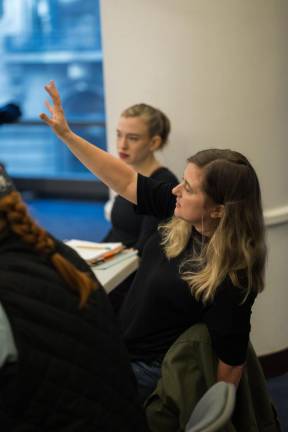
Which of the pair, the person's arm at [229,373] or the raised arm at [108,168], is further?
the raised arm at [108,168]

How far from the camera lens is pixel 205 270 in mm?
1799

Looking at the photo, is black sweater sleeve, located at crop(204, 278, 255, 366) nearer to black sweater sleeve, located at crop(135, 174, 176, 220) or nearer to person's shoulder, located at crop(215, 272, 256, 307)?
person's shoulder, located at crop(215, 272, 256, 307)


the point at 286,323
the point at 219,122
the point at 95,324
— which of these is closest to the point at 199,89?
the point at 219,122

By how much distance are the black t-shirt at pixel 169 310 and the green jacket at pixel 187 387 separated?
5 centimetres

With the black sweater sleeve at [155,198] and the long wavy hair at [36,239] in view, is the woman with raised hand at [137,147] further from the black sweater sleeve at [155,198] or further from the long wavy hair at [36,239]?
the long wavy hair at [36,239]

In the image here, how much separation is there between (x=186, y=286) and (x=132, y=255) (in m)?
0.90

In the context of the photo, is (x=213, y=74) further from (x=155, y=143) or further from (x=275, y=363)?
(x=275, y=363)

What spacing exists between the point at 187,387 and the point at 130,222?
4.21 feet

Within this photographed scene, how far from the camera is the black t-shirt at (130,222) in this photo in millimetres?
2762

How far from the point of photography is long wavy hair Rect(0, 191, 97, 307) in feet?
3.90

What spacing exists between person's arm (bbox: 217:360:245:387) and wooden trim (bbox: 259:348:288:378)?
1.44 meters

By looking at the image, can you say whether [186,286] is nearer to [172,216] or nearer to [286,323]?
[172,216]

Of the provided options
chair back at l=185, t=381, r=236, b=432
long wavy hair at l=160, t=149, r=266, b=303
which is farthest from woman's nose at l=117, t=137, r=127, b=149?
chair back at l=185, t=381, r=236, b=432

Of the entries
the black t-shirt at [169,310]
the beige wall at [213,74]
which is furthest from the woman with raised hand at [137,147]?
the black t-shirt at [169,310]
